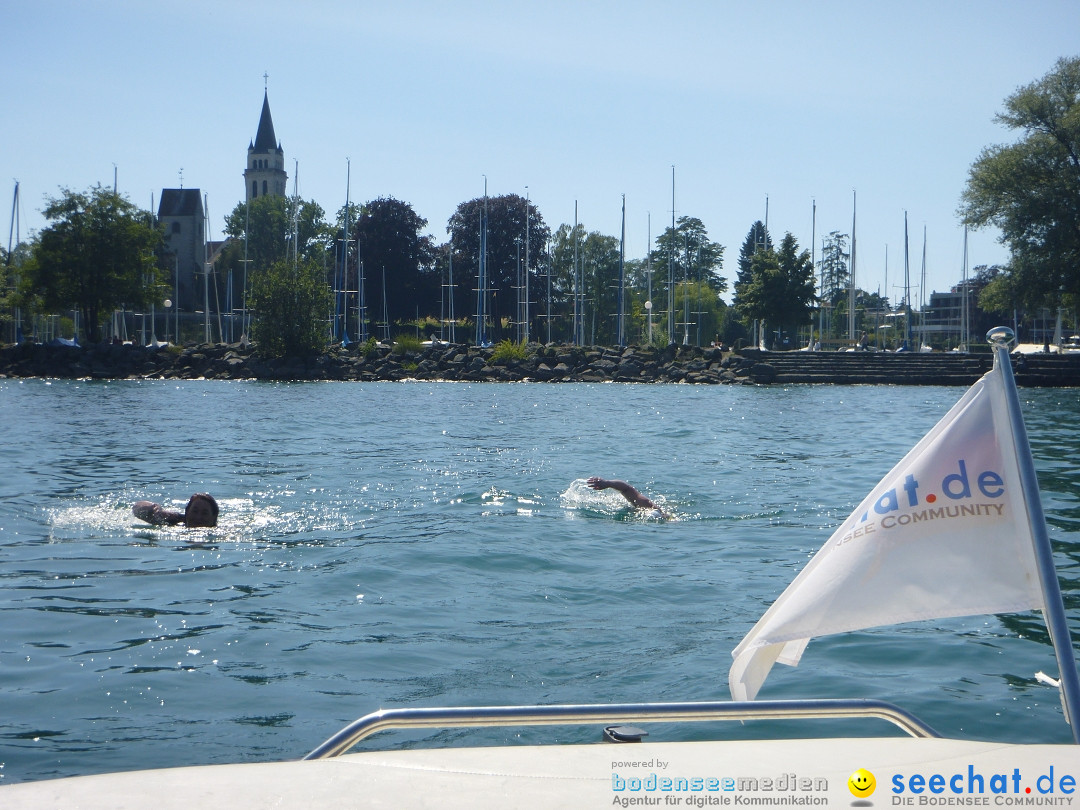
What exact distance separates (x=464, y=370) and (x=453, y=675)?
51686mm

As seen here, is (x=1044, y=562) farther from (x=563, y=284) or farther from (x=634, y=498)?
(x=563, y=284)

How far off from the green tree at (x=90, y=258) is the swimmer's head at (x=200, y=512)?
54.3 m

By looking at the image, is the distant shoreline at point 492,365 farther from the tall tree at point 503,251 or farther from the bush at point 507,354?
the tall tree at point 503,251

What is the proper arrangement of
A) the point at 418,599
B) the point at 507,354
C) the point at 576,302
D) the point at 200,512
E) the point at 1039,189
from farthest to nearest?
the point at 576,302, the point at 507,354, the point at 1039,189, the point at 200,512, the point at 418,599

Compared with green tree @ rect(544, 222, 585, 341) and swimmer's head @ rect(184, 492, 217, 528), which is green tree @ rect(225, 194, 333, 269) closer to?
green tree @ rect(544, 222, 585, 341)

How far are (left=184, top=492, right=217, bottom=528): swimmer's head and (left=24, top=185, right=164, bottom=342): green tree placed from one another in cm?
5430

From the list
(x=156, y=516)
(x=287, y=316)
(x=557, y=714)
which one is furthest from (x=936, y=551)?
(x=287, y=316)

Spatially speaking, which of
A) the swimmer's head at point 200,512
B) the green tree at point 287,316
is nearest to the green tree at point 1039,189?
the green tree at point 287,316

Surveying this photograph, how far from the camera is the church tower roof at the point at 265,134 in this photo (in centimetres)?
10731

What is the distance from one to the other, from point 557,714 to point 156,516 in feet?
32.4

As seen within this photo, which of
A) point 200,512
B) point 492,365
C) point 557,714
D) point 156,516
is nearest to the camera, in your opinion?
point 557,714

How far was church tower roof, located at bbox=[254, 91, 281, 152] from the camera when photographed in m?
107

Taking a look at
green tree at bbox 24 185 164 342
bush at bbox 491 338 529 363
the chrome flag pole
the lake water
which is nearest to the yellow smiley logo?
the chrome flag pole

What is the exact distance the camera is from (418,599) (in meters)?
8.22
